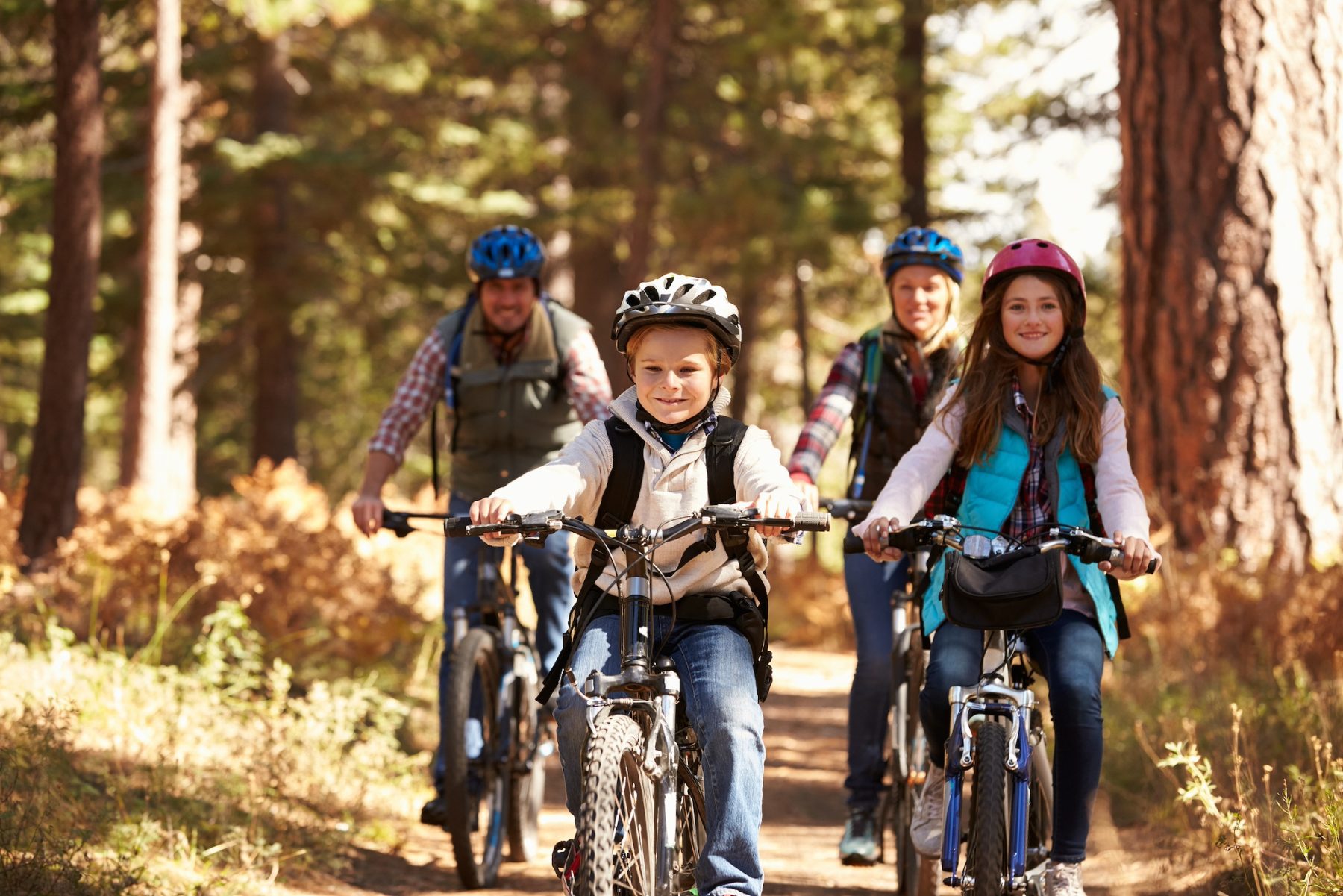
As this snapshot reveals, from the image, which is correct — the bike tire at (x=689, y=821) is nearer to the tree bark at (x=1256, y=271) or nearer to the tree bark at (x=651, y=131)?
the tree bark at (x=1256, y=271)

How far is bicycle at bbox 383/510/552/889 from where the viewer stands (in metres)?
5.95

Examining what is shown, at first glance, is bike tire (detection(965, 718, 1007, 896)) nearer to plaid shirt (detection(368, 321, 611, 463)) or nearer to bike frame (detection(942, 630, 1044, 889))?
bike frame (detection(942, 630, 1044, 889))

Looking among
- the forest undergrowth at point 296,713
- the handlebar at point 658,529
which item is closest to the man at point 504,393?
the forest undergrowth at point 296,713

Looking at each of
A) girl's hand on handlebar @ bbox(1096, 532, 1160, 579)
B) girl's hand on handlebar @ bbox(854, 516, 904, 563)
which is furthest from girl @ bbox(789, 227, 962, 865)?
girl's hand on handlebar @ bbox(1096, 532, 1160, 579)

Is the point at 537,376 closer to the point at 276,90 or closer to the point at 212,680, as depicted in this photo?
the point at 212,680

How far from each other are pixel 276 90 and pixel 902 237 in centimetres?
1600

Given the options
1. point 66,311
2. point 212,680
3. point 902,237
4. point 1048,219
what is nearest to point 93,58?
point 66,311

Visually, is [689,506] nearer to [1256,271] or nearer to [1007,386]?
[1007,386]

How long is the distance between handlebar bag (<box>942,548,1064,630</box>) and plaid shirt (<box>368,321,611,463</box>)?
8.91 ft

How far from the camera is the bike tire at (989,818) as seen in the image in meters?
4.10

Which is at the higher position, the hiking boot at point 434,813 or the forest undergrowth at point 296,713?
the forest undergrowth at point 296,713

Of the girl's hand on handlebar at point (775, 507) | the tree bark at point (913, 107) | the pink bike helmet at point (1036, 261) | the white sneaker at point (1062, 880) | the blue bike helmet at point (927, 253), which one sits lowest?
the white sneaker at point (1062, 880)

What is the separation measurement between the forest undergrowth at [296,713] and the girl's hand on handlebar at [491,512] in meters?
2.07

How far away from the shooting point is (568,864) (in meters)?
3.74
